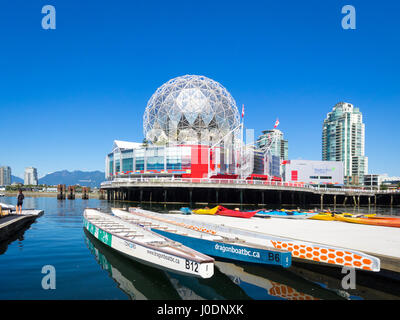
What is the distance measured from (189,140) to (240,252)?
82.1 meters

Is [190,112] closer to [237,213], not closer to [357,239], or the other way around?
[237,213]

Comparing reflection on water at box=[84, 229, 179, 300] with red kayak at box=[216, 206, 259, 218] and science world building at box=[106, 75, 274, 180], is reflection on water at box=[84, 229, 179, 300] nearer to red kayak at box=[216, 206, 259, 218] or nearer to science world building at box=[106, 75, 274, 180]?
red kayak at box=[216, 206, 259, 218]

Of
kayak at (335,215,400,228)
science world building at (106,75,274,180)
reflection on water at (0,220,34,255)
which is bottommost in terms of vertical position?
reflection on water at (0,220,34,255)

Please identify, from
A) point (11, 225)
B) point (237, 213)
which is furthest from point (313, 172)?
point (11, 225)

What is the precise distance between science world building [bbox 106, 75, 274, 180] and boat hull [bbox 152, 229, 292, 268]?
6964cm

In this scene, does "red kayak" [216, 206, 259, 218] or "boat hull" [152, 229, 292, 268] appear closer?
"boat hull" [152, 229, 292, 268]

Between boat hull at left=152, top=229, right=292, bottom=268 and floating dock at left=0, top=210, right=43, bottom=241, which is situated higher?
boat hull at left=152, top=229, right=292, bottom=268

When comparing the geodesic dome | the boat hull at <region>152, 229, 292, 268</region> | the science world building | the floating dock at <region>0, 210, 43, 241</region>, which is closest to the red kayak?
the boat hull at <region>152, 229, 292, 268</region>

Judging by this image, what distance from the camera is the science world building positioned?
284ft

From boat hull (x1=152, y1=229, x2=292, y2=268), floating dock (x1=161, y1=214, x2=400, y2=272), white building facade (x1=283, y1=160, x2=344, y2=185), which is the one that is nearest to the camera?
floating dock (x1=161, y1=214, x2=400, y2=272)

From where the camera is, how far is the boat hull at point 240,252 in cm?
1158

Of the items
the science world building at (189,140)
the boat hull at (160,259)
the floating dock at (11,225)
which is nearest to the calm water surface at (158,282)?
the boat hull at (160,259)
